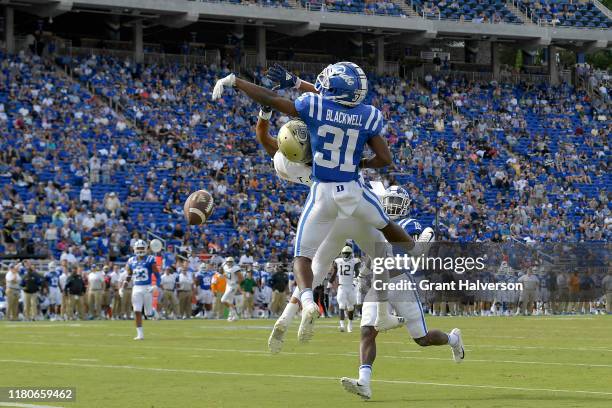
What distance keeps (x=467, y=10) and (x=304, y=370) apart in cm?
4230

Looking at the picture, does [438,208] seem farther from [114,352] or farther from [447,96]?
[114,352]

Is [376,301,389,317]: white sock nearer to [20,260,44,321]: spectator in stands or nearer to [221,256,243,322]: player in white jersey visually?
[221,256,243,322]: player in white jersey

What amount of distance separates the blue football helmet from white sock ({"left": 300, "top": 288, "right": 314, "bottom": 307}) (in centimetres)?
154

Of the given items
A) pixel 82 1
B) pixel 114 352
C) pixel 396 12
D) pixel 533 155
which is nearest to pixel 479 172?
pixel 533 155

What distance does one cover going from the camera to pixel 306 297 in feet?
32.7

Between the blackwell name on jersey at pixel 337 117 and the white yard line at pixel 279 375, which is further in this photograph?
the white yard line at pixel 279 375

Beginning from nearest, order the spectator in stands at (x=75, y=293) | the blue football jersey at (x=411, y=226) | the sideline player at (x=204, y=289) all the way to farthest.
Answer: the blue football jersey at (x=411, y=226), the spectator in stands at (x=75, y=293), the sideline player at (x=204, y=289)

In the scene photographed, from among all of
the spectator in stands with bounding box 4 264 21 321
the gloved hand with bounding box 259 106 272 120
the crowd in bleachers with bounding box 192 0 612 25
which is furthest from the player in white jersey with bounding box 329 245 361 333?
the crowd in bleachers with bounding box 192 0 612 25

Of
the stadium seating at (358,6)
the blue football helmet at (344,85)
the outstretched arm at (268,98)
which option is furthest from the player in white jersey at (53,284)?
the blue football helmet at (344,85)

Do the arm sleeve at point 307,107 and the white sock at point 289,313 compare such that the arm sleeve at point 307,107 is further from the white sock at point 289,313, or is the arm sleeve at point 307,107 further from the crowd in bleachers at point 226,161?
the crowd in bleachers at point 226,161

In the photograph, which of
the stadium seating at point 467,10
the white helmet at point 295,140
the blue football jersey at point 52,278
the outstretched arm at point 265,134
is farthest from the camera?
the stadium seating at point 467,10

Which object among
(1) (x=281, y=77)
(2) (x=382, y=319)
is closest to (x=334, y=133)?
(1) (x=281, y=77)

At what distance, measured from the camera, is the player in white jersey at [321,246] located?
9.96m

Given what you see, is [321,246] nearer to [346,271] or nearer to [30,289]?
[346,271]
